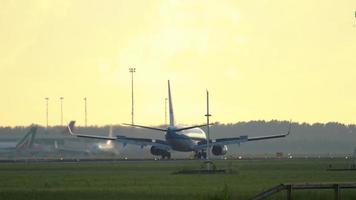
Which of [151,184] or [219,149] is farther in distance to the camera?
[219,149]

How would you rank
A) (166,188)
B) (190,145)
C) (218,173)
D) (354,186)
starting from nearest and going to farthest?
1. (354,186)
2. (166,188)
3. (218,173)
4. (190,145)

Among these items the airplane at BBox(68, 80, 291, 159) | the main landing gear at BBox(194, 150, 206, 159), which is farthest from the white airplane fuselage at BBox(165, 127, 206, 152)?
the main landing gear at BBox(194, 150, 206, 159)

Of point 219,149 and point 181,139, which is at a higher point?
point 181,139

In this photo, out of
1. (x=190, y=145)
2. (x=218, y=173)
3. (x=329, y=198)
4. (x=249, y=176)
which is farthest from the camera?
(x=190, y=145)

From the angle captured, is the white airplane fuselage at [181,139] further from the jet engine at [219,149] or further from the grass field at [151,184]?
the grass field at [151,184]

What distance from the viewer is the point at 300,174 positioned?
3526 inches

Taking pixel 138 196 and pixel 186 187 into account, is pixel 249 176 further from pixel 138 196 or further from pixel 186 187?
pixel 138 196

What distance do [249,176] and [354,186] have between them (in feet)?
102

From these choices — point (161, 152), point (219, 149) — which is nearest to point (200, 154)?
point (161, 152)

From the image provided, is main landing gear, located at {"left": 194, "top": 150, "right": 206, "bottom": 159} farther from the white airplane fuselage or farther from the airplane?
the white airplane fuselage

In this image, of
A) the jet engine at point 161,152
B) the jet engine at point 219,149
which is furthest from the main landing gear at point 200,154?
the jet engine at point 219,149

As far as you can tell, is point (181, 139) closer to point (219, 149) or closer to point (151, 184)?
point (219, 149)

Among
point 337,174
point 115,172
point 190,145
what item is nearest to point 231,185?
point 337,174

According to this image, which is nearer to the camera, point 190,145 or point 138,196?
point 138,196
